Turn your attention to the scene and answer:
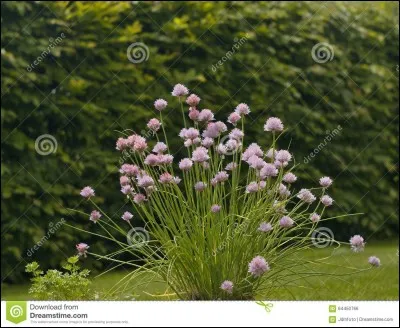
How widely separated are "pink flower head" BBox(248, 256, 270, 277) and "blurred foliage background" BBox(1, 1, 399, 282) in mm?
3014

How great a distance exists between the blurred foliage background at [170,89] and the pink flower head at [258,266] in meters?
3.01

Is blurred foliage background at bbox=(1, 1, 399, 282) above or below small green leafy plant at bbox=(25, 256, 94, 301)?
above

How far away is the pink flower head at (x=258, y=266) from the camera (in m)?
3.43

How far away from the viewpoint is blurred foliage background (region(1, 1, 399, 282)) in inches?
268

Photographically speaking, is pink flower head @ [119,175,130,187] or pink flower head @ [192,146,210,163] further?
pink flower head @ [119,175,130,187]

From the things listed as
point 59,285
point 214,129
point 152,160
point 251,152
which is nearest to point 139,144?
point 152,160

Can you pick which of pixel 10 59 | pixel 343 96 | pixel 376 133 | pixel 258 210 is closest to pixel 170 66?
pixel 10 59

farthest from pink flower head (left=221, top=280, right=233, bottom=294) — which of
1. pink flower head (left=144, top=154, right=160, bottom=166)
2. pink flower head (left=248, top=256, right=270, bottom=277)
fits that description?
pink flower head (left=144, top=154, right=160, bottom=166)

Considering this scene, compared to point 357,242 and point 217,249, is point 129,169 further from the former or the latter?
point 357,242

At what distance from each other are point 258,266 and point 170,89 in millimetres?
4075

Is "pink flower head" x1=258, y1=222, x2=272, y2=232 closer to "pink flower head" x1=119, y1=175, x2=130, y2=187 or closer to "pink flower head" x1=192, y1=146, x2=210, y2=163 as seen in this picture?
"pink flower head" x1=192, y1=146, x2=210, y2=163

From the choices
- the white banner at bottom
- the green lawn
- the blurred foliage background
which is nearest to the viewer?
the white banner at bottom

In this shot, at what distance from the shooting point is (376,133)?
29.0 ft

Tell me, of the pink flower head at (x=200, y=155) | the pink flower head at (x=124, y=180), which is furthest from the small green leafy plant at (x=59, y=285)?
the pink flower head at (x=200, y=155)
